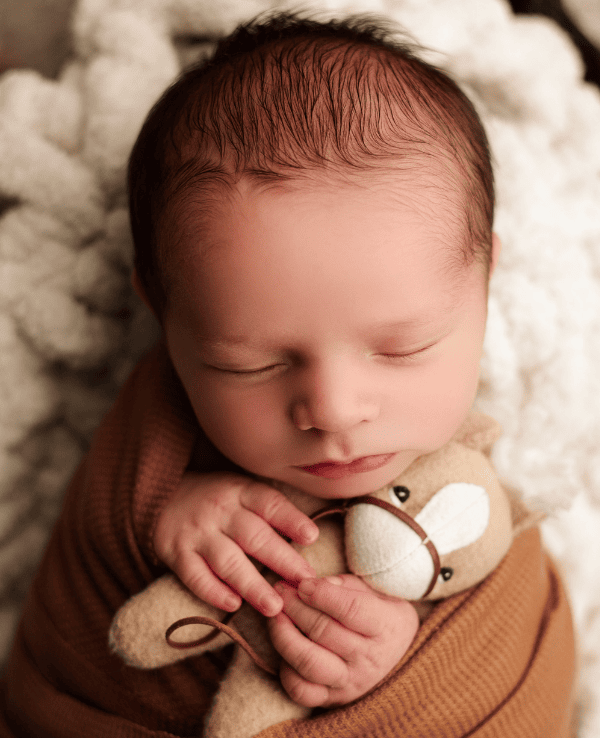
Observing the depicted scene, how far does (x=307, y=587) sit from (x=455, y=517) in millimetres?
176

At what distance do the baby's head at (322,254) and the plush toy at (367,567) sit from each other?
4 cm

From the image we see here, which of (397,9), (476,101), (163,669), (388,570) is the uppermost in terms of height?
(397,9)

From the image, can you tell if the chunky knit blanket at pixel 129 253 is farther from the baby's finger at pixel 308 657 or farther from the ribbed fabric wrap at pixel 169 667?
the baby's finger at pixel 308 657

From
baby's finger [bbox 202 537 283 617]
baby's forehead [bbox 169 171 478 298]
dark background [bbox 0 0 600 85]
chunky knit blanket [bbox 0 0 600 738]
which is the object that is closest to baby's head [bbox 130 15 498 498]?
baby's forehead [bbox 169 171 478 298]

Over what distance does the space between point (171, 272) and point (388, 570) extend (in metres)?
0.39

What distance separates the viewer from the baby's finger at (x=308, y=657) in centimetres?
67

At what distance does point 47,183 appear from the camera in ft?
3.18

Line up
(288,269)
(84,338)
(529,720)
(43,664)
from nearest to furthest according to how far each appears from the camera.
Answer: (288,269) → (529,720) → (43,664) → (84,338)

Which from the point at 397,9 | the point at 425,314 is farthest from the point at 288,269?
the point at 397,9

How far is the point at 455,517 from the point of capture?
27.4 inches

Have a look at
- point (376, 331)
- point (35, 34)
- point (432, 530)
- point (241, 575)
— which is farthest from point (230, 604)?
point (35, 34)

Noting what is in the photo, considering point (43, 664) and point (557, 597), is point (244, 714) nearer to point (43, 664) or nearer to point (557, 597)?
point (43, 664)

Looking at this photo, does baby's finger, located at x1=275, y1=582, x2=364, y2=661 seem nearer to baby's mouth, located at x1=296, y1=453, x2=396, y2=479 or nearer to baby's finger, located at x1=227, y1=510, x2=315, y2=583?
baby's finger, located at x1=227, y1=510, x2=315, y2=583

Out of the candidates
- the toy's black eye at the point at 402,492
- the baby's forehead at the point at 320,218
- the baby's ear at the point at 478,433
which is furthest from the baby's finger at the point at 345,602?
the baby's forehead at the point at 320,218
